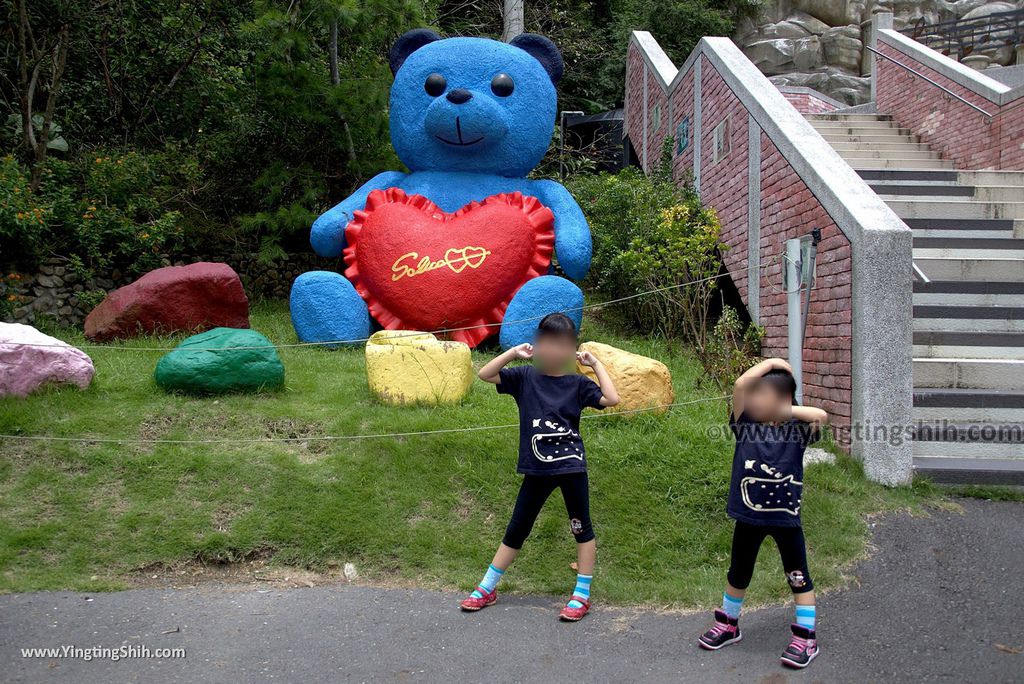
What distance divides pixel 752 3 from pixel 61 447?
21.7m

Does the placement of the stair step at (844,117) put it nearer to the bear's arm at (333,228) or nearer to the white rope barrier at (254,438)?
the bear's arm at (333,228)

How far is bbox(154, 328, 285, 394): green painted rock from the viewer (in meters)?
5.39

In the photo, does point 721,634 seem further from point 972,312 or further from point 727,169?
point 727,169

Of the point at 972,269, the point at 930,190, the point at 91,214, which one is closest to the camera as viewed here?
the point at 972,269

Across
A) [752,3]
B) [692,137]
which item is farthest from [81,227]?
[752,3]

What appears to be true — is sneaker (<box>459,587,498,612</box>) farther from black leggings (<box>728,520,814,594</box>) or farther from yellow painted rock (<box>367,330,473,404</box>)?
yellow painted rock (<box>367,330,473,404</box>)

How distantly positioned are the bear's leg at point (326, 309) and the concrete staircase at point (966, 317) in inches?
162

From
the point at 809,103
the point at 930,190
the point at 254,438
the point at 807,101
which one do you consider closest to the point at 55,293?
the point at 254,438

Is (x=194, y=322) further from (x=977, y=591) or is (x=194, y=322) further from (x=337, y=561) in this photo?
(x=977, y=591)

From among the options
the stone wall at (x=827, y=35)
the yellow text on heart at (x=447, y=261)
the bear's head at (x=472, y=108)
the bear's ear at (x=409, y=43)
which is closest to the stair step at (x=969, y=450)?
the yellow text on heart at (x=447, y=261)

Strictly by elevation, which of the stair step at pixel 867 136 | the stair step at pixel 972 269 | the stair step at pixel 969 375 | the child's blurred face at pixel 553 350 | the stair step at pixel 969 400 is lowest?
the stair step at pixel 969 400

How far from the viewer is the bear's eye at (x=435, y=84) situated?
22.9 feet

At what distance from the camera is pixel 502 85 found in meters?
7.01

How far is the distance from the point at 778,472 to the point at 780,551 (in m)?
0.32
